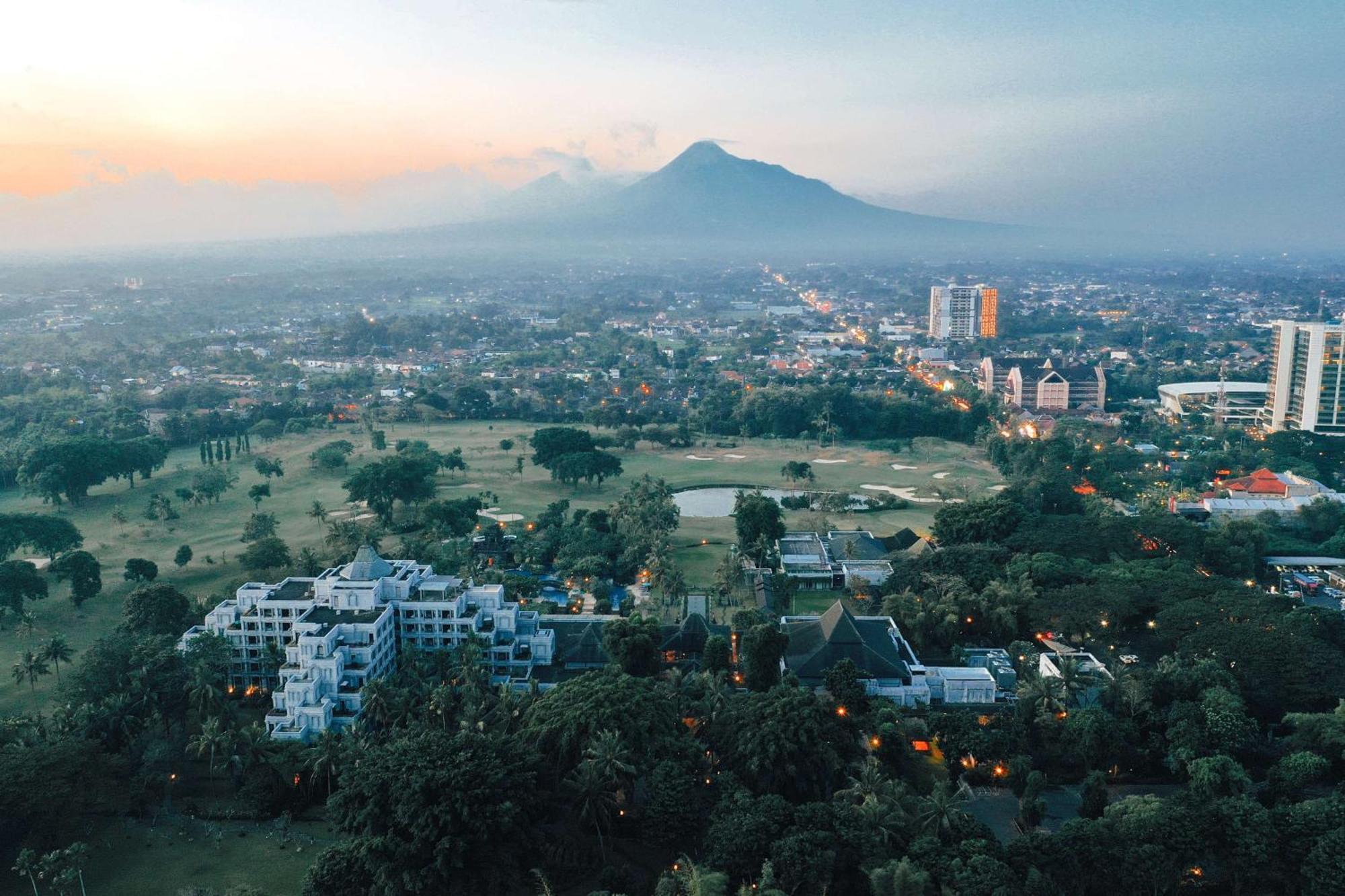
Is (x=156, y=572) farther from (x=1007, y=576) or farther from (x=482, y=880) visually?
(x=1007, y=576)

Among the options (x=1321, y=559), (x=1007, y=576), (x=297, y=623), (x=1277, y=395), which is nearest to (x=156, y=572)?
(x=297, y=623)

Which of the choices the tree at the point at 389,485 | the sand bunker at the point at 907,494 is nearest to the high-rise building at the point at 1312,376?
the sand bunker at the point at 907,494

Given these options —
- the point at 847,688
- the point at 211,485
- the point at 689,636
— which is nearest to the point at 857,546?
the point at 689,636

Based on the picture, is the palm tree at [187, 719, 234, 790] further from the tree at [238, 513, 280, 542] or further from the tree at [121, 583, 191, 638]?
the tree at [238, 513, 280, 542]

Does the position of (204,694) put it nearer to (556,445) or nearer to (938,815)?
(938,815)

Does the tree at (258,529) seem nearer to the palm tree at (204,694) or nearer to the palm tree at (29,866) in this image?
the palm tree at (204,694)

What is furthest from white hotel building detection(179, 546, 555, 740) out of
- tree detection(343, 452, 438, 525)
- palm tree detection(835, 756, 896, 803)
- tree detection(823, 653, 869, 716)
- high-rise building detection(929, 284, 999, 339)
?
high-rise building detection(929, 284, 999, 339)
